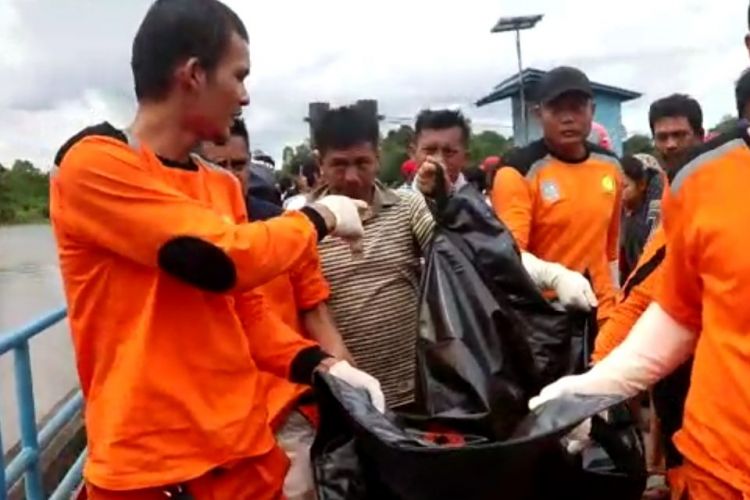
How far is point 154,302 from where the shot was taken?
2.10 meters

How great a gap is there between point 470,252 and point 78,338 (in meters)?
0.98

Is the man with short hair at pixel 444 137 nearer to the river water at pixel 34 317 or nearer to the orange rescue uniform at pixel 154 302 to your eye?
the river water at pixel 34 317

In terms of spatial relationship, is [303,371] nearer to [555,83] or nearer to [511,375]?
[511,375]

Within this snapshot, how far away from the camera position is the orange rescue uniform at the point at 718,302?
190cm

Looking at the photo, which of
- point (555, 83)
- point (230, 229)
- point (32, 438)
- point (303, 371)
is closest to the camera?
point (230, 229)

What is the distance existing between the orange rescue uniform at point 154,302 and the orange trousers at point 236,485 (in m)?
0.03

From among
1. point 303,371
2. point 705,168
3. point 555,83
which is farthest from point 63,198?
point 555,83

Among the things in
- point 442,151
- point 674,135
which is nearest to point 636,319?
point 442,151

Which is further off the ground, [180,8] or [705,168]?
[180,8]

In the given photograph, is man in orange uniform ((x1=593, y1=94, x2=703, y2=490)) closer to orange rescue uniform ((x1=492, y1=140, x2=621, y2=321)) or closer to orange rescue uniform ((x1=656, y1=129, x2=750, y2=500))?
orange rescue uniform ((x1=656, y1=129, x2=750, y2=500))

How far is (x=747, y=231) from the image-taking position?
1881 mm

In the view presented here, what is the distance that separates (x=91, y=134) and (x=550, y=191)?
2.74 meters

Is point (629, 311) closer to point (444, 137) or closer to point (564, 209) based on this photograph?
point (444, 137)

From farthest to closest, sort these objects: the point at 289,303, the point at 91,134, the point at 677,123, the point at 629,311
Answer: the point at 677,123 → the point at 289,303 → the point at 629,311 → the point at 91,134
